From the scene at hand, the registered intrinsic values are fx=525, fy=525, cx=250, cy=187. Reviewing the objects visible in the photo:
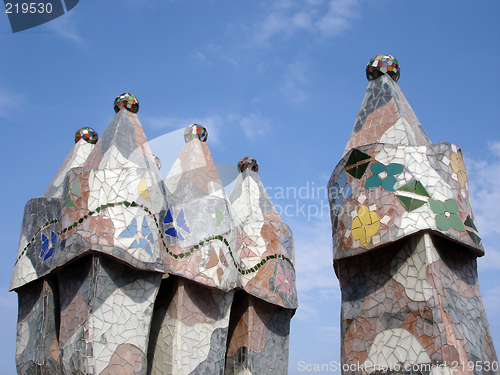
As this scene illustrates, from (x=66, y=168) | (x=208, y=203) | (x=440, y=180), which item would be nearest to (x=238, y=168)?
(x=208, y=203)

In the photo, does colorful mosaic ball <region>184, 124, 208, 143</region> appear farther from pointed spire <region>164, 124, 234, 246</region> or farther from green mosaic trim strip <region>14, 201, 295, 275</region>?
green mosaic trim strip <region>14, 201, 295, 275</region>

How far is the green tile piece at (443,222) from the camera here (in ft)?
26.1

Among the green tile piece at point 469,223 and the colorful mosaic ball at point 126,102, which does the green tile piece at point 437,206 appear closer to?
the green tile piece at point 469,223

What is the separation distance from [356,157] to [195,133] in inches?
222

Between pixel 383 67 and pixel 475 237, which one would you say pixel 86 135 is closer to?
pixel 383 67

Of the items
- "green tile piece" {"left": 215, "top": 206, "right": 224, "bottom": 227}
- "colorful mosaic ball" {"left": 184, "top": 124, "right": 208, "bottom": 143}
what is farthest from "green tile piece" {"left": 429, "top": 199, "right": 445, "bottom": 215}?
"colorful mosaic ball" {"left": 184, "top": 124, "right": 208, "bottom": 143}

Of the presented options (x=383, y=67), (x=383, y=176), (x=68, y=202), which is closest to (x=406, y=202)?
(x=383, y=176)

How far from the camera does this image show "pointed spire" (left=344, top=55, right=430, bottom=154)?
926 centimetres

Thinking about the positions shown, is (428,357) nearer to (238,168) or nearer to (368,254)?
(368,254)

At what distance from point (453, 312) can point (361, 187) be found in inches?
94.1

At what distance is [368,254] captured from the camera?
8.76 m

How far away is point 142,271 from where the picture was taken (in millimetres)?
9953

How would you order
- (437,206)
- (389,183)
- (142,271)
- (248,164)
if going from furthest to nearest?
(248,164) → (142,271) → (389,183) → (437,206)

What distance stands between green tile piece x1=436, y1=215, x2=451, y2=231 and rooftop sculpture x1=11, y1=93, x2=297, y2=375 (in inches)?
191
